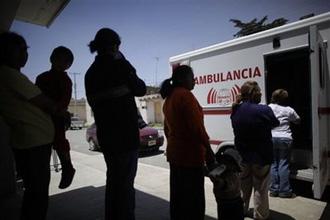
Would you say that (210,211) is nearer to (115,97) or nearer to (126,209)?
(126,209)

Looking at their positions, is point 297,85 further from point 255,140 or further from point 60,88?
point 60,88

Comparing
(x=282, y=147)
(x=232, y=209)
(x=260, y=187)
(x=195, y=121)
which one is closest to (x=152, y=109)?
(x=282, y=147)

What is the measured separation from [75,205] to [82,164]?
16.1ft

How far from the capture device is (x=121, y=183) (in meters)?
3.00

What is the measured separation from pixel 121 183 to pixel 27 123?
0.99 meters

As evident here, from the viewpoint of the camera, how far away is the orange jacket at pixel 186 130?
3330mm

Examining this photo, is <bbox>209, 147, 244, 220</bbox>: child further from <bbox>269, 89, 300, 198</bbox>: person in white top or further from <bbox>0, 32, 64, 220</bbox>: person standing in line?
<bbox>269, 89, 300, 198</bbox>: person in white top

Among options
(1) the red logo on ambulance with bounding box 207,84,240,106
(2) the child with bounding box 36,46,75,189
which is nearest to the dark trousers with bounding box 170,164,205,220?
(2) the child with bounding box 36,46,75,189

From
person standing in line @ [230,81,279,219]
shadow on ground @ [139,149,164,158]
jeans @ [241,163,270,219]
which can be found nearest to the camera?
person standing in line @ [230,81,279,219]

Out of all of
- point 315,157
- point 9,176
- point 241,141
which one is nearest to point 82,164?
point 9,176

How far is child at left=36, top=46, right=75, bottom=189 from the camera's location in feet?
9.98

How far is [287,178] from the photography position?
17.2ft

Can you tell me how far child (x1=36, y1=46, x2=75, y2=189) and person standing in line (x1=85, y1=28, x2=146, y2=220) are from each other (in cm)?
26

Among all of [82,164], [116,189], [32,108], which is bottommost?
[82,164]
